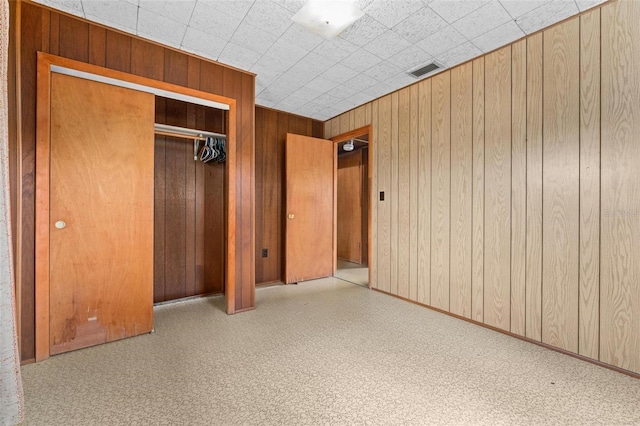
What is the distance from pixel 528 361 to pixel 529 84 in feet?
7.16

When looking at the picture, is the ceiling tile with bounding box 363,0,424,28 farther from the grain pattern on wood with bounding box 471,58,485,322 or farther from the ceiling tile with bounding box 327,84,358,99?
the ceiling tile with bounding box 327,84,358,99

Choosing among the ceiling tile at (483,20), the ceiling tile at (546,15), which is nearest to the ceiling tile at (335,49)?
the ceiling tile at (483,20)

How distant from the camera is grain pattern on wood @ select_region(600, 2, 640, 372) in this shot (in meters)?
1.86

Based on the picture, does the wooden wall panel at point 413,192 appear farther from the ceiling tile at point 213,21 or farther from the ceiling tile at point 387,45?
the ceiling tile at point 213,21

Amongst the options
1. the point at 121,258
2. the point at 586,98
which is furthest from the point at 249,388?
the point at 586,98

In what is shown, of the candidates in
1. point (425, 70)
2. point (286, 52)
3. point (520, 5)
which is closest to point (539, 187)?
point (520, 5)

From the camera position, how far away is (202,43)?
249 centimetres

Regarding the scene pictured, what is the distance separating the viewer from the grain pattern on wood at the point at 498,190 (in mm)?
2480

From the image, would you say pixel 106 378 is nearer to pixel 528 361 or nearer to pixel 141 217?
pixel 141 217

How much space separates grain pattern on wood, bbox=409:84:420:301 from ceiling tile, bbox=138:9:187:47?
7.93 ft

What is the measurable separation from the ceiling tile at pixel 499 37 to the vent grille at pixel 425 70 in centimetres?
43

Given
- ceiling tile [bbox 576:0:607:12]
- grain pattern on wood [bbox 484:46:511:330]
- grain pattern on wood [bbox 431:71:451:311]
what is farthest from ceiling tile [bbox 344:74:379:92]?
ceiling tile [bbox 576:0:607:12]

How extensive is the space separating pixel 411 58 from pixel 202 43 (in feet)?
6.35

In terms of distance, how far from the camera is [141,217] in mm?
2426
